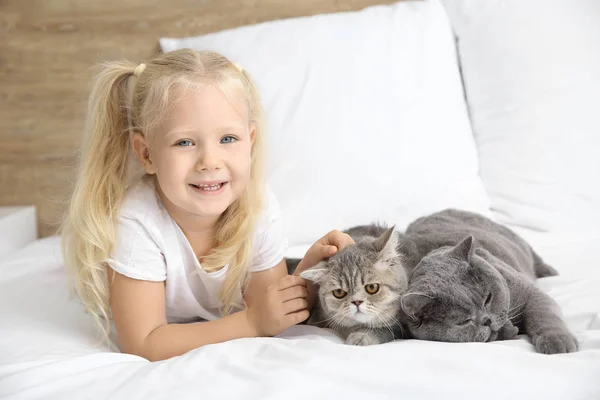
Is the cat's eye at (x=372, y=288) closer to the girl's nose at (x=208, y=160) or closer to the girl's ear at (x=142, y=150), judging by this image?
the girl's nose at (x=208, y=160)

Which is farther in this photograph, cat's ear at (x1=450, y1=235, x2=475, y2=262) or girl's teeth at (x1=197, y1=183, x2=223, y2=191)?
girl's teeth at (x1=197, y1=183, x2=223, y2=191)

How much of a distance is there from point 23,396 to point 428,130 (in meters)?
1.44

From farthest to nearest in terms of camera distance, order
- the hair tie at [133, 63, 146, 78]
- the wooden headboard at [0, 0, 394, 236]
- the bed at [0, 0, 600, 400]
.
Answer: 1. the wooden headboard at [0, 0, 394, 236]
2. the bed at [0, 0, 600, 400]
3. the hair tie at [133, 63, 146, 78]

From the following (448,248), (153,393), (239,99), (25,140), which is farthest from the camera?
(25,140)

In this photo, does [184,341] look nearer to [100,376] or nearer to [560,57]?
[100,376]

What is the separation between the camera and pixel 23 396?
1.03 metres

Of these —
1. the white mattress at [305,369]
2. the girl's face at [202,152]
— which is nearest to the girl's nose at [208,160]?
the girl's face at [202,152]

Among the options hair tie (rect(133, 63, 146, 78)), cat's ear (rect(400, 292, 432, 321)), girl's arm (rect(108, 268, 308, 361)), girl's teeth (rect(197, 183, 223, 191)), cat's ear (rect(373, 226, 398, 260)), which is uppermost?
hair tie (rect(133, 63, 146, 78))

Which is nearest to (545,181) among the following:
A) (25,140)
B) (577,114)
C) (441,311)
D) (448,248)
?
(577,114)

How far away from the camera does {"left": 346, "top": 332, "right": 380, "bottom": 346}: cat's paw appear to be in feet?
Answer: 3.91

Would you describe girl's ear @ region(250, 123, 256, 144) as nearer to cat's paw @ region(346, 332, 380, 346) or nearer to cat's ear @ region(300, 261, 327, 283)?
cat's ear @ region(300, 261, 327, 283)

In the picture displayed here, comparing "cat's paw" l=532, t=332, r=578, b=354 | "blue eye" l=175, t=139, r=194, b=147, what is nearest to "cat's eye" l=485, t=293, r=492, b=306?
"cat's paw" l=532, t=332, r=578, b=354

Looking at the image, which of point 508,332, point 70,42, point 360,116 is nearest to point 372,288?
point 508,332

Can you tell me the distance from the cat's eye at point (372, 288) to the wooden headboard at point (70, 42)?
151cm
